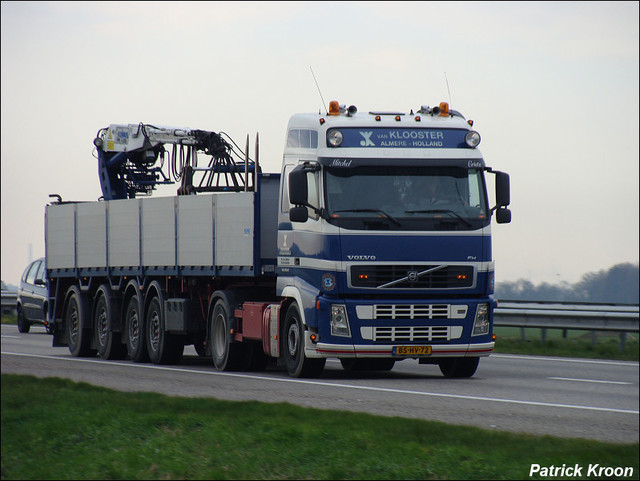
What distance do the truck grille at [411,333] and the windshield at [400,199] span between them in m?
1.37

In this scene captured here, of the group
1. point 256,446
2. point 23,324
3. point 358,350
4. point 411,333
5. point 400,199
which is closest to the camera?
point 256,446

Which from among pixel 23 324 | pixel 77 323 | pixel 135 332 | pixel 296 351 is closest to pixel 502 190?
pixel 296 351

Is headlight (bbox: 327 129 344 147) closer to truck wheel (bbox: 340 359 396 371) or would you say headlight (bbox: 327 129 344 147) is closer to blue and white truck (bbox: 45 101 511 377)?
blue and white truck (bbox: 45 101 511 377)

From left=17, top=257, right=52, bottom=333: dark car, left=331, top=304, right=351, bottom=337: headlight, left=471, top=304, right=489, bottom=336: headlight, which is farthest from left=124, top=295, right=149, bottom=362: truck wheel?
left=17, top=257, right=52, bottom=333: dark car

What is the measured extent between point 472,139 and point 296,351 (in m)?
3.79

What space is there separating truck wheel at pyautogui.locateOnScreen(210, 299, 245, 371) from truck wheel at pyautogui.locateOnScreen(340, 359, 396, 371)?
169 cm

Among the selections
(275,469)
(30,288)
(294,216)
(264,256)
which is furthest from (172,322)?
(30,288)

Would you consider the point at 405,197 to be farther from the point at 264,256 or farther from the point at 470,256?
the point at 264,256

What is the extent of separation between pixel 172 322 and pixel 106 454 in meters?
9.51

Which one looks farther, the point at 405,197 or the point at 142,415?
the point at 405,197

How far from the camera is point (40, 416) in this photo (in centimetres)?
1263

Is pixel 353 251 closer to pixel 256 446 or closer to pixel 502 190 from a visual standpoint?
pixel 502 190

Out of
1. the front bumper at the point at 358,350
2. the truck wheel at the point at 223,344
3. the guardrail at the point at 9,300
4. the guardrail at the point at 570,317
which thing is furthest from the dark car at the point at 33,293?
the front bumper at the point at 358,350

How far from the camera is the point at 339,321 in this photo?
52.4ft
